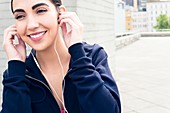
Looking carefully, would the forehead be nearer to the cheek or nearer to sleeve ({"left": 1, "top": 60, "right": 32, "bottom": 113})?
the cheek

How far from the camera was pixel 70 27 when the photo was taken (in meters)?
1.14

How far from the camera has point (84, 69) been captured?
1059mm

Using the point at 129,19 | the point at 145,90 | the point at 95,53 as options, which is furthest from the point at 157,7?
the point at 95,53

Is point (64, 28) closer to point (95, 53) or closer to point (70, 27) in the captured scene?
point (70, 27)

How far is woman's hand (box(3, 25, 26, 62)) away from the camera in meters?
1.18

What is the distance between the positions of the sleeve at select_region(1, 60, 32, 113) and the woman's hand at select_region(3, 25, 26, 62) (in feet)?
0.17

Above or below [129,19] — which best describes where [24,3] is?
above

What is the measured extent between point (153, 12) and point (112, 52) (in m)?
108

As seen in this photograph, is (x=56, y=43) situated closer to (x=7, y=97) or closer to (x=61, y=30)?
(x=61, y=30)

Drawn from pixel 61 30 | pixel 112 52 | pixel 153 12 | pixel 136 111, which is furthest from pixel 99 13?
pixel 153 12

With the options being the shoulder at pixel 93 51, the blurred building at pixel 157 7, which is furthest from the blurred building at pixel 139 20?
the shoulder at pixel 93 51

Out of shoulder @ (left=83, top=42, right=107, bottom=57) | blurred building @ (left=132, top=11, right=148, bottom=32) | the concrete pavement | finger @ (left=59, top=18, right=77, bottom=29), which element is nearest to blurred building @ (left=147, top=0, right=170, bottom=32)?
blurred building @ (left=132, top=11, right=148, bottom=32)

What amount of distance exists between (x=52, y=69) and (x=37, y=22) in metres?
0.22

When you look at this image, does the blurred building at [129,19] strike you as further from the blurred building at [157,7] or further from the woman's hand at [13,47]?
the woman's hand at [13,47]
